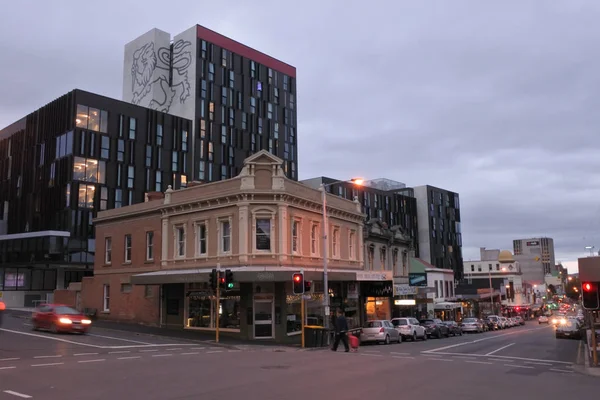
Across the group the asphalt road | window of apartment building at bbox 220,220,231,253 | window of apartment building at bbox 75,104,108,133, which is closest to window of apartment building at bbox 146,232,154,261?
window of apartment building at bbox 220,220,231,253

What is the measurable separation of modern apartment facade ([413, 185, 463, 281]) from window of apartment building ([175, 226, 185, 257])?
75.6 metres

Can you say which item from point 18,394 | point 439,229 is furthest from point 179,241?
point 439,229

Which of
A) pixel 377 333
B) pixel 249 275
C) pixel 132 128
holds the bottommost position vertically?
pixel 377 333

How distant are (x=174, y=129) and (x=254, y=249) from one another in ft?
157

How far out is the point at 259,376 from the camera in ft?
47.0

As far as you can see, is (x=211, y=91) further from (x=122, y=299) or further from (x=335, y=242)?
(x=335, y=242)

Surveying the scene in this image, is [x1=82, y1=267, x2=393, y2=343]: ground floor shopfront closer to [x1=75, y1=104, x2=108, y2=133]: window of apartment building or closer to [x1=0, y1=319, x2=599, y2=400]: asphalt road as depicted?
[x1=0, y1=319, x2=599, y2=400]: asphalt road

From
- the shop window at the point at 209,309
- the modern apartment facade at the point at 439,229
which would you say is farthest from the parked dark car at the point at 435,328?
the modern apartment facade at the point at 439,229

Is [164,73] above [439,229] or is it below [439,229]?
above

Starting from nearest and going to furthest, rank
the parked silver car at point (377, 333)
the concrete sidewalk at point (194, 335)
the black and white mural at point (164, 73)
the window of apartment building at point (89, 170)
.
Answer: the concrete sidewalk at point (194, 335) < the parked silver car at point (377, 333) < the window of apartment building at point (89, 170) < the black and white mural at point (164, 73)

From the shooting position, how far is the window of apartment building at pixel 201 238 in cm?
3225

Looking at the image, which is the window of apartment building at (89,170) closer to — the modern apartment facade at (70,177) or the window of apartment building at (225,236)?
the modern apartment facade at (70,177)

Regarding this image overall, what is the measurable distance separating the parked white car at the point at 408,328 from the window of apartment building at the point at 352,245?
18.4 feet

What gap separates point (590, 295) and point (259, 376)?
10.9 meters
